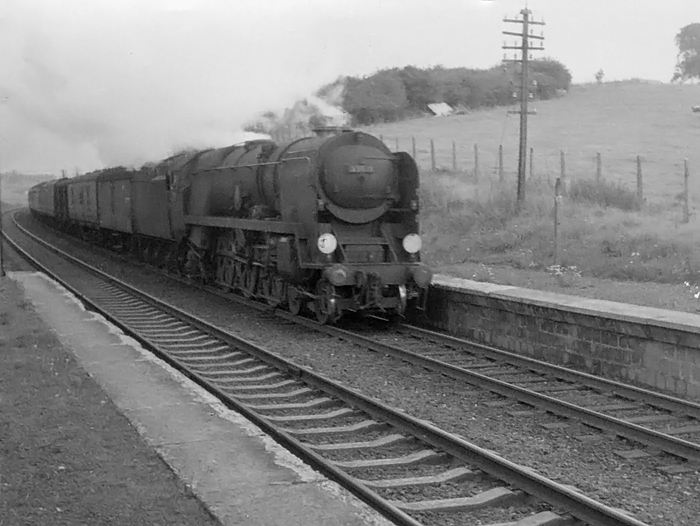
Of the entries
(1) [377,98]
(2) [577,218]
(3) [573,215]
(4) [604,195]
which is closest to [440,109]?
(1) [377,98]

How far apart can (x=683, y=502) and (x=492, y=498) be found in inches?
47.9

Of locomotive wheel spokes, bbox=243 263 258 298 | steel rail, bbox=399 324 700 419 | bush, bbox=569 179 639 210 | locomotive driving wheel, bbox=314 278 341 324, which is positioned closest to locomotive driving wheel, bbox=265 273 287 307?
locomotive wheel spokes, bbox=243 263 258 298

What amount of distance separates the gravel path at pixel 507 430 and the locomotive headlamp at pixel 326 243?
119cm

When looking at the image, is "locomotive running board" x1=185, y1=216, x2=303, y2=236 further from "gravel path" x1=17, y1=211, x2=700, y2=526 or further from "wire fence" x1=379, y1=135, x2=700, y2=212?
"wire fence" x1=379, y1=135, x2=700, y2=212

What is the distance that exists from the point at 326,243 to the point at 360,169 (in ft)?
4.11

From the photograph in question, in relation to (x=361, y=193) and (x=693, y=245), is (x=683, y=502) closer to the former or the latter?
(x=361, y=193)

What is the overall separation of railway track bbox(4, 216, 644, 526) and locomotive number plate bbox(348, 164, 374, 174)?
2.98 meters

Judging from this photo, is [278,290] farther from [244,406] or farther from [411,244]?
[244,406]

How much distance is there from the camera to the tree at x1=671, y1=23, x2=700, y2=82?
6688cm

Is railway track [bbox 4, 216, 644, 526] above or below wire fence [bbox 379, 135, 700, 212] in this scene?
below

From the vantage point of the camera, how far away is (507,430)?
689 centimetres

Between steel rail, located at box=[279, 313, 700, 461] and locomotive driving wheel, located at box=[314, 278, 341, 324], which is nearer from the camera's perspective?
steel rail, located at box=[279, 313, 700, 461]

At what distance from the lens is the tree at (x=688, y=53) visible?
219 feet

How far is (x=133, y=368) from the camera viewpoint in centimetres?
869
